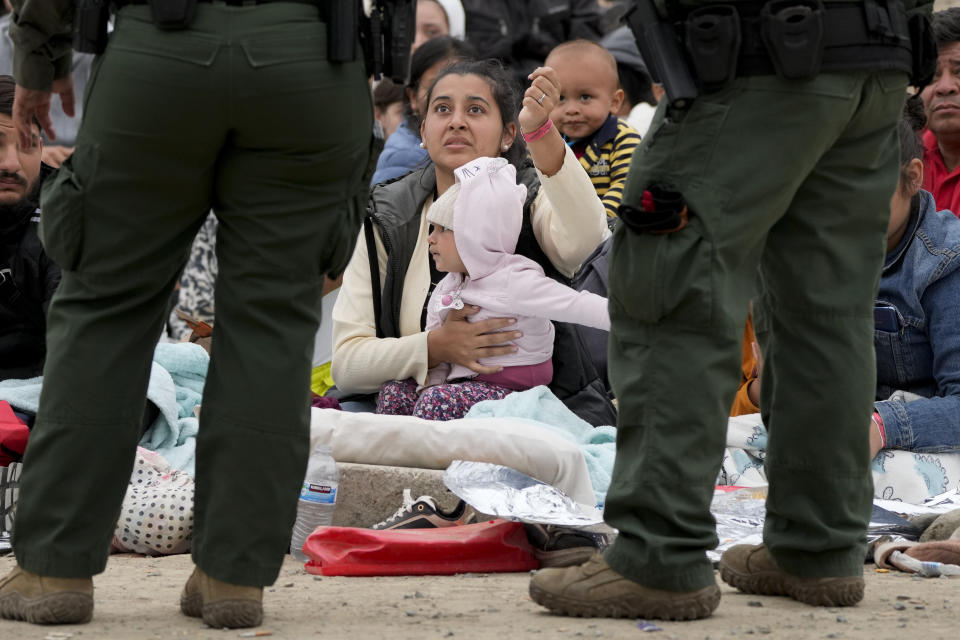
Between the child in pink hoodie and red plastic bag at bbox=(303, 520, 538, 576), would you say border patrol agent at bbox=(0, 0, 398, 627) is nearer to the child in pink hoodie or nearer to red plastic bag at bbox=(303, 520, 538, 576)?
red plastic bag at bbox=(303, 520, 538, 576)

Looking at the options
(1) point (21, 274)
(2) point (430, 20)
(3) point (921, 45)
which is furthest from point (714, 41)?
(2) point (430, 20)

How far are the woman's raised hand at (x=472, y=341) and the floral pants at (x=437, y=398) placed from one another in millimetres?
62

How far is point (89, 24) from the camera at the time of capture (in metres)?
2.42

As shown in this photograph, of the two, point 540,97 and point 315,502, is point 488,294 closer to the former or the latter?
point 540,97

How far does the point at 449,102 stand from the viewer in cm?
450

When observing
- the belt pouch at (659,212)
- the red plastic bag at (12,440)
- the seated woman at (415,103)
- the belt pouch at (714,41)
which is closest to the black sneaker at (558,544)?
the belt pouch at (659,212)

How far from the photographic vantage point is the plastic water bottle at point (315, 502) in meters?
3.61

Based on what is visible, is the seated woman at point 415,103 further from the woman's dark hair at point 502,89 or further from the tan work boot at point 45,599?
the tan work boot at point 45,599

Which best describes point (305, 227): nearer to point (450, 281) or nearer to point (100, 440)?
point (100, 440)

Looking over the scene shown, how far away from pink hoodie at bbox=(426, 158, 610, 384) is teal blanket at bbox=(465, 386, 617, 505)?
0.57 ft

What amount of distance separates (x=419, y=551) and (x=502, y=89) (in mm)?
1869

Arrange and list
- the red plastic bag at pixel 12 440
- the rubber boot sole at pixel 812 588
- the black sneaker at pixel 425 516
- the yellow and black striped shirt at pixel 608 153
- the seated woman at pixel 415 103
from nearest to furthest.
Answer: the rubber boot sole at pixel 812 588 → the black sneaker at pixel 425 516 → the red plastic bag at pixel 12 440 → the yellow and black striped shirt at pixel 608 153 → the seated woman at pixel 415 103

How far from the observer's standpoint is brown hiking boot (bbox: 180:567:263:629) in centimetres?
247

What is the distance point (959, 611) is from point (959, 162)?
300 cm
